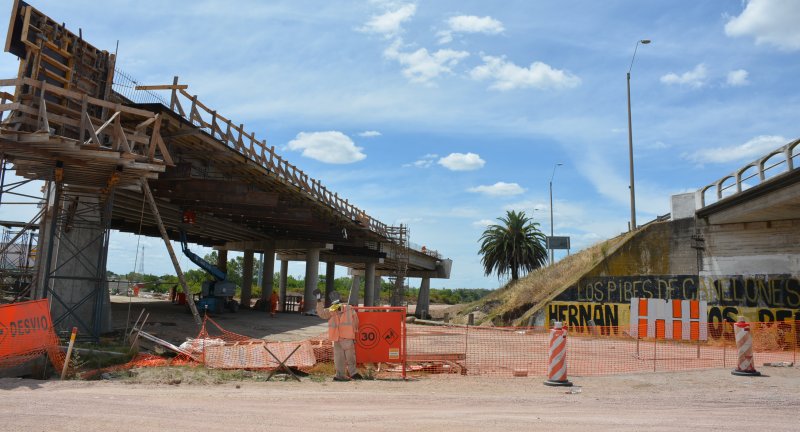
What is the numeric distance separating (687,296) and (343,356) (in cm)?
2029

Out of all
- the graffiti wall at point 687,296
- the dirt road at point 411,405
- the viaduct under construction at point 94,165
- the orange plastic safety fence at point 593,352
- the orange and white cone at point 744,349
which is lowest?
the dirt road at point 411,405

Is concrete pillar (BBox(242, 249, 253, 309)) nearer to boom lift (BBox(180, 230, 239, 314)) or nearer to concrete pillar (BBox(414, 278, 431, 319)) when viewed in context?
boom lift (BBox(180, 230, 239, 314))

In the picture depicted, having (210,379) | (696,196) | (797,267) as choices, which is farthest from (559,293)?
(210,379)

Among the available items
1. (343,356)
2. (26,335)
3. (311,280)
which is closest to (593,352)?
(343,356)

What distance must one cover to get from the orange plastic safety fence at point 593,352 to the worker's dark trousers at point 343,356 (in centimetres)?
200

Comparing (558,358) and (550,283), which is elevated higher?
(550,283)

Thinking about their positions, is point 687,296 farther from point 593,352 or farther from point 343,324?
point 343,324

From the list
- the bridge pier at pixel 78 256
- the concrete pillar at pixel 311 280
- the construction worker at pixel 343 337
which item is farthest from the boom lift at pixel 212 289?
the construction worker at pixel 343 337

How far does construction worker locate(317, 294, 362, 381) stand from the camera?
1238 cm

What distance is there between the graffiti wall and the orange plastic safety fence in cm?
96

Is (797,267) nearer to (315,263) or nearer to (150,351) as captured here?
(150,351)

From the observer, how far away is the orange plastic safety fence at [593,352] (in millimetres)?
14484

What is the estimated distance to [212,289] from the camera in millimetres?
33938

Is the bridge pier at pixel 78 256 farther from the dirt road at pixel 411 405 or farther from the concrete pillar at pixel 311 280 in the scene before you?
the concrete pillar at pixel 311 280
